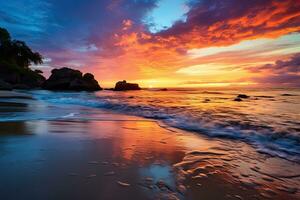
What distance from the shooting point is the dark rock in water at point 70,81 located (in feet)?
172

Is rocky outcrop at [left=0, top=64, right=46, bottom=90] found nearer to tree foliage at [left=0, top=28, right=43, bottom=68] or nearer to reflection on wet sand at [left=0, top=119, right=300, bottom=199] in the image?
tree foliage at [left=0, top=28, right=43, bottom=68]

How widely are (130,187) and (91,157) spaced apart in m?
1.10

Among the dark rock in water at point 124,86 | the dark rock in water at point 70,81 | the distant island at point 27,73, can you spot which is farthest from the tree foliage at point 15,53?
the dark rock in water at point 124,86

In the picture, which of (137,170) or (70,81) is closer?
(137,170)

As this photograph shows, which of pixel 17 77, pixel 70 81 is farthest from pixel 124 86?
pixel 17 77

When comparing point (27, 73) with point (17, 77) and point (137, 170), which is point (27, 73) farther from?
point (137, 170)

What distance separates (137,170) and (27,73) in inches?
1986

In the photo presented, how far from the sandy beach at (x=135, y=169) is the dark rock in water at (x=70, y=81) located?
1954 inches

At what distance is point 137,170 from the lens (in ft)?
9.05

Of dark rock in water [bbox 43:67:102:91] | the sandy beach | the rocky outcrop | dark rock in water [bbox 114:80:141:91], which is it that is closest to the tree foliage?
the rocky outcrop

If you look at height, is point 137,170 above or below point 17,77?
below

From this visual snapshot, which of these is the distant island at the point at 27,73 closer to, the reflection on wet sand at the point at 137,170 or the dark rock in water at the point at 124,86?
the dark rock in water at the point at 124,86

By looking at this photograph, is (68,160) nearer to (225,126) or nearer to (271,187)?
(271,187)

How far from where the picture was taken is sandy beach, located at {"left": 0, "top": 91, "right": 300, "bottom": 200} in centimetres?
216
